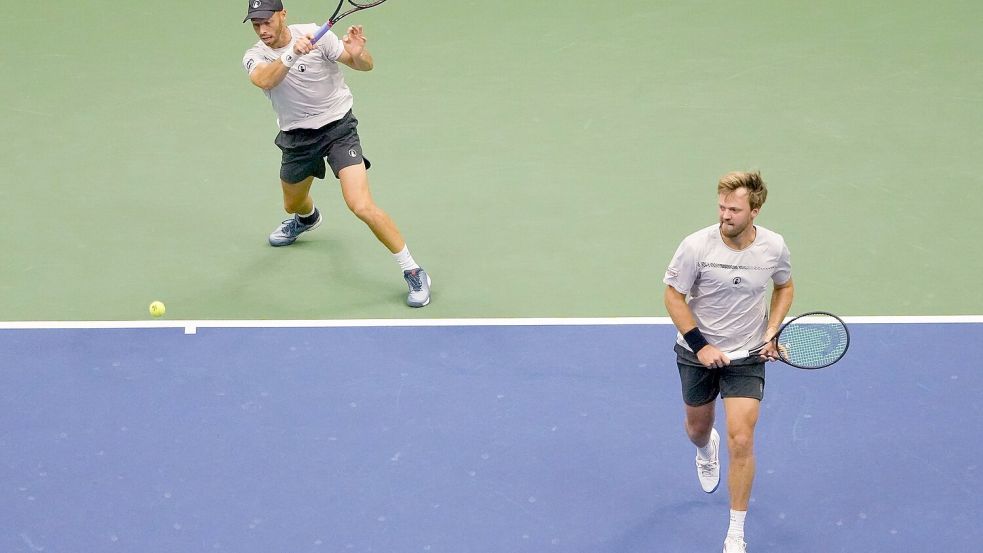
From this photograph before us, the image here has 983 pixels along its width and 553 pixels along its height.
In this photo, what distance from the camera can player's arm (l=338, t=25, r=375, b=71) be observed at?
26.5 ft

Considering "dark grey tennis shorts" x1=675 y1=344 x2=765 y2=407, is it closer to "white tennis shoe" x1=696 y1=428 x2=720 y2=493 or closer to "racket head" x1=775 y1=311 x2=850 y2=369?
"racket head" x1=775 y1=311 x2=850 y2=369

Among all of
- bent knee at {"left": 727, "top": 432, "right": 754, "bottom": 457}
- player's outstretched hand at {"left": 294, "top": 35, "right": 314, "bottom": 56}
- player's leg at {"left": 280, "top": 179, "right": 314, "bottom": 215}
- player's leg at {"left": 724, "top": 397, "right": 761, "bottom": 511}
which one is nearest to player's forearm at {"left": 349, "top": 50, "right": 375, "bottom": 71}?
player's outstretched hand at {"left": 294, "top": 35, "right": 314, "bottom": 56}

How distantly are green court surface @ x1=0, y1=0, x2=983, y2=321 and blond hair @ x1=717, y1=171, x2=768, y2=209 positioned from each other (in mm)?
2568

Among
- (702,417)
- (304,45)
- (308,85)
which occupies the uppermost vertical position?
(304,45)

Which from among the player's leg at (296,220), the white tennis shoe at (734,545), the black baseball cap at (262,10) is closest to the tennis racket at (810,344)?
the white tennis shoe at (734,545)

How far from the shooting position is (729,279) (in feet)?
20.2

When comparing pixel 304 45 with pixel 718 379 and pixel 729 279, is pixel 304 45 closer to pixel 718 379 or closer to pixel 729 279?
pixel 729 279

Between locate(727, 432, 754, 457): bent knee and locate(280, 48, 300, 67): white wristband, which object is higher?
locate(280, 48, 300, 67): white wristband

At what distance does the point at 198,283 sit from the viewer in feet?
29.5

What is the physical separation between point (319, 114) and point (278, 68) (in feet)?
1.84

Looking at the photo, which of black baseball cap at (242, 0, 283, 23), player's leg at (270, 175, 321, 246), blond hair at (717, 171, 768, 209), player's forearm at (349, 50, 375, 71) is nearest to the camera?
blond hair at (717, 171, 768, 209)

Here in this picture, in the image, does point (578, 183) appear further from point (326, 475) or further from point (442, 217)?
point (326, 475)

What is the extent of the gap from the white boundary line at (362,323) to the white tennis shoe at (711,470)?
160 centimetres

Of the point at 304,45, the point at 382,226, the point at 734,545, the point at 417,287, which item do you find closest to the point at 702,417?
the point at 734,545
